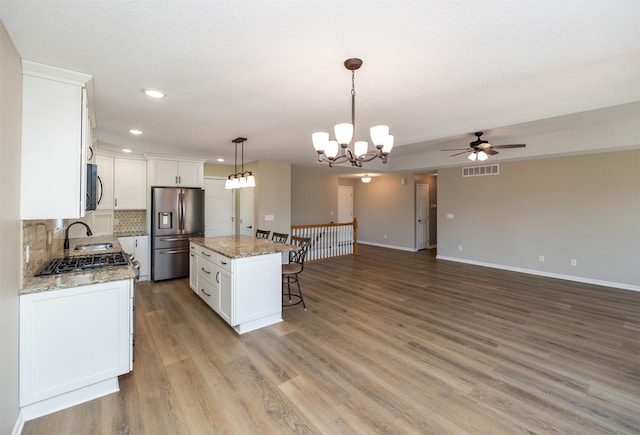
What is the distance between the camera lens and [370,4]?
4.72ft

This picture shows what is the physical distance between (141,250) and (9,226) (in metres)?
3.89

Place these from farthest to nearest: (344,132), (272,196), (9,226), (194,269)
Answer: (272,196) → (194,269) → (344,132) → (9,226)

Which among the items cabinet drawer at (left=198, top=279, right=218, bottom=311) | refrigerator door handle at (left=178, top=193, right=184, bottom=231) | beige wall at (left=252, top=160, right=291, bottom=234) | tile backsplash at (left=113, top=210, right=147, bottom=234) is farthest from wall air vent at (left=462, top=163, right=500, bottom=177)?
tile backsplash at (left=113, top=210, right=147, bottom=234)

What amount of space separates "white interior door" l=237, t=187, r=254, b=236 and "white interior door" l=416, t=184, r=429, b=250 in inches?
206

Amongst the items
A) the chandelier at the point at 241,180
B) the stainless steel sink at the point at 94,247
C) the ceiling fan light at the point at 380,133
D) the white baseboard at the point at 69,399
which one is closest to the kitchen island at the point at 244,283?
the chandelier at the point at 241,180

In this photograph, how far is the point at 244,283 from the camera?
3197 mm

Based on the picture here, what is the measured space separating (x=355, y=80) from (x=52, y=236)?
3.70 m

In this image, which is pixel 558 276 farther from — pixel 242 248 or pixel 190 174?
pixel 190 174

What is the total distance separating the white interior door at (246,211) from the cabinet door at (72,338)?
13.8 feet

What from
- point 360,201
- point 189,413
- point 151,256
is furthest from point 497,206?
point 151,256

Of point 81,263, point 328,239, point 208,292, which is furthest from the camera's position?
point 328,239

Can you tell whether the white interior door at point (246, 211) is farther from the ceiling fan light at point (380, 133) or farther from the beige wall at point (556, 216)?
the beige wall at point (556, 216)

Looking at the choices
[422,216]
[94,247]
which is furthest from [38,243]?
[422,216]

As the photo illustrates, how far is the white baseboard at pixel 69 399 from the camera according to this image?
6.30ft
